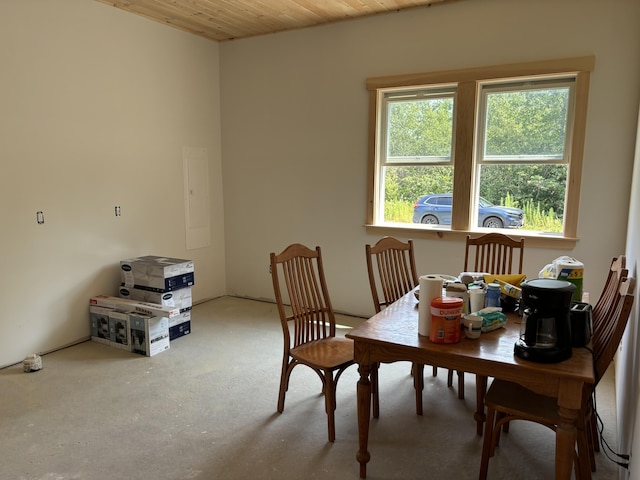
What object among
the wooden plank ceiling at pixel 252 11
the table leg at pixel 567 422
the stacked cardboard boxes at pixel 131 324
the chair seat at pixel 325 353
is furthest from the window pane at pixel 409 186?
the table leg at pixel 567 422

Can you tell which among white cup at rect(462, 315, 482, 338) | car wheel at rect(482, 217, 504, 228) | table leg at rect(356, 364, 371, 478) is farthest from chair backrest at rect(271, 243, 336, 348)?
car wheel at rect(482, 217, 504, 228)

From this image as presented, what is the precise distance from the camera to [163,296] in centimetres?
382

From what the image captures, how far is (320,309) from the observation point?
2.85 metres

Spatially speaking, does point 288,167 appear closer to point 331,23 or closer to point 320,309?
point 331,23

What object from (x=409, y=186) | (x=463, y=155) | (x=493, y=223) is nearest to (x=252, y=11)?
(x=409, y=186)

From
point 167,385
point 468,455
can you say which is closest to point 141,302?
point 167,385

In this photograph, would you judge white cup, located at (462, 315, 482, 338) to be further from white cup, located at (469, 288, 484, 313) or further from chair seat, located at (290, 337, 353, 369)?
chair seat, located at (290, 337, 353, 369)

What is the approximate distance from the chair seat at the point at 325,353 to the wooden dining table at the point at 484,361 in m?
0.39

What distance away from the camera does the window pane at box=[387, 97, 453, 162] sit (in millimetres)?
4027

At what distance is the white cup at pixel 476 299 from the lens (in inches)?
85.6

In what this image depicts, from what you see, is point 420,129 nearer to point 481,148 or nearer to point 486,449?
point 481,148

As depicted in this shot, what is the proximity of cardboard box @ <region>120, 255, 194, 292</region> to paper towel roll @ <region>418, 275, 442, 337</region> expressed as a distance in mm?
2542

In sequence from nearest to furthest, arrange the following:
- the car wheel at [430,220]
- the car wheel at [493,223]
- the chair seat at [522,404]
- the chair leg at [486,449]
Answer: the chair seat at [522,404] < the chair leg at [486,449] < the car wheel at [493,223] < the car wheel at [430,220]

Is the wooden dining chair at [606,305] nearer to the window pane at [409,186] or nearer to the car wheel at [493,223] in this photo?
the car wheel at [493,223]
